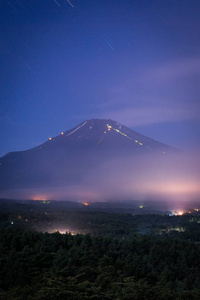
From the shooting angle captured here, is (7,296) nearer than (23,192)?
Yes

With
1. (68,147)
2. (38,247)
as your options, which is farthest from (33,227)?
(68,147)

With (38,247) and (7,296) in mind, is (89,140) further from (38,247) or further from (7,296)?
(7,296)

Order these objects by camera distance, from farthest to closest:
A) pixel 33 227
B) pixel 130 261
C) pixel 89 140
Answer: pixel 89 140, pixel 33 227, pixel 130 261

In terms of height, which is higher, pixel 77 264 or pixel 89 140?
pixel 89 140

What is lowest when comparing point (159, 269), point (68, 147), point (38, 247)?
point (159, 269)

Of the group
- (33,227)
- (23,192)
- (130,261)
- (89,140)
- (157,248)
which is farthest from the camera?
(89,140)

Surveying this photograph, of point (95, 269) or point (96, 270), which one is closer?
point (96, 270)

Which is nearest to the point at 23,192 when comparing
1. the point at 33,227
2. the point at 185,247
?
the point at 33,227
